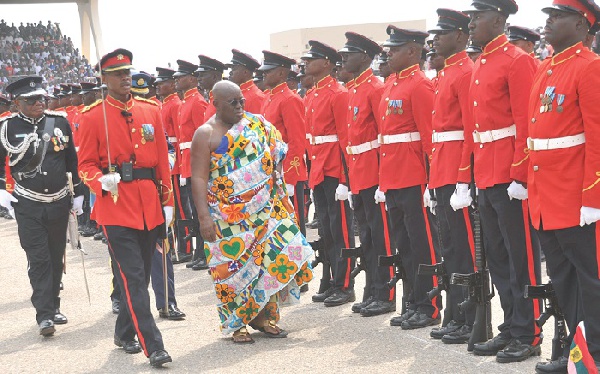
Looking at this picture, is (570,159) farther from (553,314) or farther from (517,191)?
(553,314)

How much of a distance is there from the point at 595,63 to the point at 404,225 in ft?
9.14

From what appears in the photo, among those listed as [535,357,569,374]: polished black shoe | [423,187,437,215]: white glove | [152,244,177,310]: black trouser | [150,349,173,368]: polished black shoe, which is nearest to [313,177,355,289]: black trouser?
[152,244,177,310]: black trouser

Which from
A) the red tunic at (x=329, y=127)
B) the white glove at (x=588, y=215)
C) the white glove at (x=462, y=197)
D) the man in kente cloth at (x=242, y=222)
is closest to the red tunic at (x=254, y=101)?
the red tunic at (x=329, y=127)

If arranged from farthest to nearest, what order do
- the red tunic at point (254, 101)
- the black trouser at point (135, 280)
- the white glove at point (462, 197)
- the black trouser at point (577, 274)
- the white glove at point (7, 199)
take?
the red tunic at point (254, 101) → the white glove at point (7, 199) → the black trouser at point (135, 280) → the white glove at point (462, 197) → the black trouser at point (577, 274)

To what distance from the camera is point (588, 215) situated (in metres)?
5.75

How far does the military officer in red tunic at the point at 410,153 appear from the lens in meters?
7.97

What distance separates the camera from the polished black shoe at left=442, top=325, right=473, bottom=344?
734 centimetres

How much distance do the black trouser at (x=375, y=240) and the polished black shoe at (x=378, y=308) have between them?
0.04m

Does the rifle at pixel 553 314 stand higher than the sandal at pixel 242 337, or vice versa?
the rifle at pixel 553 314

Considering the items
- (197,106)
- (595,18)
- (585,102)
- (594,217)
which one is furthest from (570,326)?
(197,106)

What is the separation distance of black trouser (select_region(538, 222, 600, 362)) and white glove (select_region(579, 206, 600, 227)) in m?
0.10

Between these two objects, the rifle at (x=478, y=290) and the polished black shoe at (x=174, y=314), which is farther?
the polished black shoe at (x=174, y=314)

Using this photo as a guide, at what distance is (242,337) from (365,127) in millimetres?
2113

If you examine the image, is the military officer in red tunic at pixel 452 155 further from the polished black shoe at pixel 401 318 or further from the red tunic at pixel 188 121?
the red tunic at pixel 188 121
